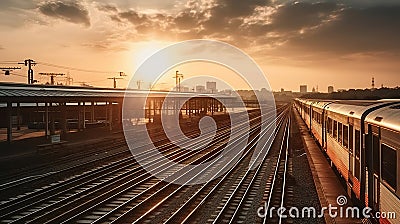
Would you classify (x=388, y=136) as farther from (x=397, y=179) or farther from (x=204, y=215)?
(x=204, y=215)

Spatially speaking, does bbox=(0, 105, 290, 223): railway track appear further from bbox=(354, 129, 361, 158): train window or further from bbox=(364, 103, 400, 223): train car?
bbox=(364, 103, 400, 223): train car

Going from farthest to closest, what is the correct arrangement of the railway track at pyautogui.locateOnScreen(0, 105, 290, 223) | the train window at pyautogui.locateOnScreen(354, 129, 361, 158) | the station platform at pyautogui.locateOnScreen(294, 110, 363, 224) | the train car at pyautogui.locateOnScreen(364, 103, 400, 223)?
the railway track at pyautogui.locateOnScreen(0, 105, 290, 223)
the station platform at pyautogui.locateOnScreen(294, 110, 363, 224)
the train window at pyautogui.locateOnScreen(354, 129, 361, 158)
the train car at pyautogui.locateOnScreen(364, 103, 400, 223)

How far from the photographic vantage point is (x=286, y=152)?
1042 inches

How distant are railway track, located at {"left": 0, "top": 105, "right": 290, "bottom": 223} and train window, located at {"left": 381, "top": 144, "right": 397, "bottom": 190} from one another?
5063mm

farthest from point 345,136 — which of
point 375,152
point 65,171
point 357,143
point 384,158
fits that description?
point 65,171

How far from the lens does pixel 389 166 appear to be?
6.89 m

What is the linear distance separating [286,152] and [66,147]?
15.1 meters

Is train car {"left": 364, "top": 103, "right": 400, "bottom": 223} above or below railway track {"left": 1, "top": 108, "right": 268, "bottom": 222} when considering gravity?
above

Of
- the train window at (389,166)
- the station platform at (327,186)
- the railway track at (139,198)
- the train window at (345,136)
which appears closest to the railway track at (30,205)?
the railway track at (139,198)

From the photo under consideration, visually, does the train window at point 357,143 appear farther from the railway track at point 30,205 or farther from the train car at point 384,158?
the railway track at point 30,205

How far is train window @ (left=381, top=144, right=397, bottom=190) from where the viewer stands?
6578mm

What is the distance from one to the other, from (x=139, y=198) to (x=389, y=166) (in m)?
9.05

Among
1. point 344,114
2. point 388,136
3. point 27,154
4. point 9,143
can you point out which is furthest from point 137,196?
point 9,143

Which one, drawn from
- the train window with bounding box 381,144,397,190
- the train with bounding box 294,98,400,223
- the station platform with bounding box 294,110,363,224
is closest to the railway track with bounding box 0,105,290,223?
the station platform with bounding box 294,110,363,224
